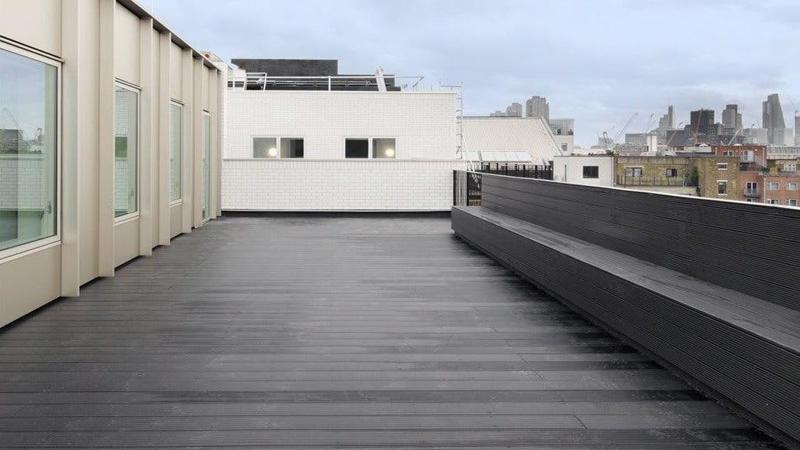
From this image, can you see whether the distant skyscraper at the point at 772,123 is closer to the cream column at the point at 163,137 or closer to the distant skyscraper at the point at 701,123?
the distant skyscraper at the point at 701,123

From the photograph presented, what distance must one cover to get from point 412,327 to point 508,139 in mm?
33369

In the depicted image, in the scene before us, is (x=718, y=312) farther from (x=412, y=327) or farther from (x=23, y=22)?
(x=23, y=22)

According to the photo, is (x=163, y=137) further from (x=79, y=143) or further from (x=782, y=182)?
(x=782, y=182)

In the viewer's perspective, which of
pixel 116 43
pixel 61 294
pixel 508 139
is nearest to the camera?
pixel 61 294

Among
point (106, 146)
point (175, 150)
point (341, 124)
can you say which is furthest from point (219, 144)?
point (106, 146)

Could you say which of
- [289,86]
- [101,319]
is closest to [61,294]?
[101,319]

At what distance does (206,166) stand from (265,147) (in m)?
4.57

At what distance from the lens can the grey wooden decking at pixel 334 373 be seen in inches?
117

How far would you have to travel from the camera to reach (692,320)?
3533mm

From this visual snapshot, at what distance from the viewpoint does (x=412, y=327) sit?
4.94 metres

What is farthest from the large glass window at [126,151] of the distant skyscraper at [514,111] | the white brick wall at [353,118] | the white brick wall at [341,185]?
the distant skyscraper at [514,111]

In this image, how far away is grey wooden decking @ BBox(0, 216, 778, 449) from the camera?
9.77ft

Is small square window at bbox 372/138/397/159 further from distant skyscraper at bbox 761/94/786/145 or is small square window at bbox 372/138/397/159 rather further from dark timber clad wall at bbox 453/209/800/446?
distant skyscraper at bbox 761/94/786/145

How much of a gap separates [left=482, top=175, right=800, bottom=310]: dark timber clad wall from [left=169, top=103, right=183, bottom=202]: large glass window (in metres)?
5.92
